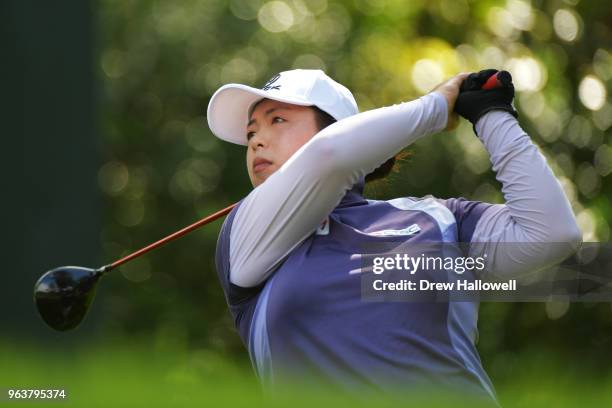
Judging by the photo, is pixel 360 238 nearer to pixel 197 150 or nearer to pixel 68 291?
pixel 68 291

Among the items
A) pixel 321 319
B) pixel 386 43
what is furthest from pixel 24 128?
pixel 386 43

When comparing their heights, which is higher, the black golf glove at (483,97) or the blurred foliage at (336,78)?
the blurred foliage at (336,78)

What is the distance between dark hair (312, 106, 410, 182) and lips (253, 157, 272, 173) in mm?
144

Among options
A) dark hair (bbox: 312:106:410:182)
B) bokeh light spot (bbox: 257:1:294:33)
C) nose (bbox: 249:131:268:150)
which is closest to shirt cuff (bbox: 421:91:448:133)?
dark hair (bbox: 312:106:410:182)

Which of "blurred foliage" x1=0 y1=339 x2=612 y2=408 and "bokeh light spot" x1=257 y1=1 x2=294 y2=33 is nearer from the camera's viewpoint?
"blurred foliage" x1=0 y1=339 x2=612 y2=408

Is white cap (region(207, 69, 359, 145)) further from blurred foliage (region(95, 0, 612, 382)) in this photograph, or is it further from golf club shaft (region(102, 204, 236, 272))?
blurred foliage (region(95, 0, 612, 382))

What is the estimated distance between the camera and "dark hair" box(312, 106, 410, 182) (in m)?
2.67

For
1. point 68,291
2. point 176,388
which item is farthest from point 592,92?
point 176,388

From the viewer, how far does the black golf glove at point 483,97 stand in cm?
251

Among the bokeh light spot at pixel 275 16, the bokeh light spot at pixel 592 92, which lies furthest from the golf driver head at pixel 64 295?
the bokeh light spot at pixel 275 16

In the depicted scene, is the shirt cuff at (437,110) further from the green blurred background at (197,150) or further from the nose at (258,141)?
the green blurred background at (197,150)

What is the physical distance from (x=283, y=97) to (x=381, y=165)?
29 centimetres

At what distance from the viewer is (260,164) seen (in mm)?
2621

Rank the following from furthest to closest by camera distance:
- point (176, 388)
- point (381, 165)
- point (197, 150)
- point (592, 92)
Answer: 1. point (197, 150)
2. point (592, 92)
3. point (381, 165)
4. point (176, 388)
